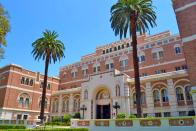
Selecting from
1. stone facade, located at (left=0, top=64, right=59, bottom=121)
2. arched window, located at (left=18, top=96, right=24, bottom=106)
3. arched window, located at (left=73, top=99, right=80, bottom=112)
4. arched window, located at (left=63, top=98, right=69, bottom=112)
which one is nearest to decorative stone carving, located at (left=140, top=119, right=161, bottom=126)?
arched window, located at (left=73, top=99, right=80, bottom=112)

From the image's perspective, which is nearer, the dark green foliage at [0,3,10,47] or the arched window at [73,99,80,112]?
the dark green foliage at [0,3,10,47]

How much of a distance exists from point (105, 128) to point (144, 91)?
1520 centimetres

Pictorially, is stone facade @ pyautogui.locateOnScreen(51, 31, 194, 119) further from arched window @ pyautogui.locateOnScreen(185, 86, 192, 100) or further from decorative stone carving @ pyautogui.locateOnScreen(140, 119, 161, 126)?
decorative stone carving @ pyautogui.locateOnScreen(140, 119, 161, 126)

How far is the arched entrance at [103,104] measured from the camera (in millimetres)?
36844

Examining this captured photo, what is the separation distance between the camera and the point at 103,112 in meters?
37.5

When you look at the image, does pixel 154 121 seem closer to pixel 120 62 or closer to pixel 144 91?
pixel 144 91

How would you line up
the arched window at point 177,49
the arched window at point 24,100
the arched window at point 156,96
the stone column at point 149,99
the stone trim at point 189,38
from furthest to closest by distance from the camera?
the arched window at point 24,100 → the arched window at point 177,49 → the arched window at point 156,96 → the stone column at point 149,99 → the stone trim at point 189,38

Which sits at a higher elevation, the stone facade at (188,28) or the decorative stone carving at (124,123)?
the stone facade at (188,28)

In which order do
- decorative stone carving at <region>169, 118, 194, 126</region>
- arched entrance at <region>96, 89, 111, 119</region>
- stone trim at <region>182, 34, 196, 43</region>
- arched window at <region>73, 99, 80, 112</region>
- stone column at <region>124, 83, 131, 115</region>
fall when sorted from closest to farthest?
1. decorative stone carving at <region>169, 118, 194, 126</region>
2. stone trim at <region>182, 34, 196, 43</region>
3. stone column at <region>124, 83, 131, 115</region>
4. arched entrance at <region>96, 89, 111, 119</region>
5. arched window at <region>73, 99, 80, 112</region>

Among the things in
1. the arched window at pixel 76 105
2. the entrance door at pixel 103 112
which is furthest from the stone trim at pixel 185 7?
the arched window at pixel 76 105

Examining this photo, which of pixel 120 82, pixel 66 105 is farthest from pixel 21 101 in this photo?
pixel 120 82

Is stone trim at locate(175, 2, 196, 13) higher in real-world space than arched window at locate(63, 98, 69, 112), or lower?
higher

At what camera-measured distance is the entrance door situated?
36872 millimetres

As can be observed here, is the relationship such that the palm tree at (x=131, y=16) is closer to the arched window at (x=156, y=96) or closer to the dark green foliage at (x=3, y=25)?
the arched window at (x=156, y=96)
